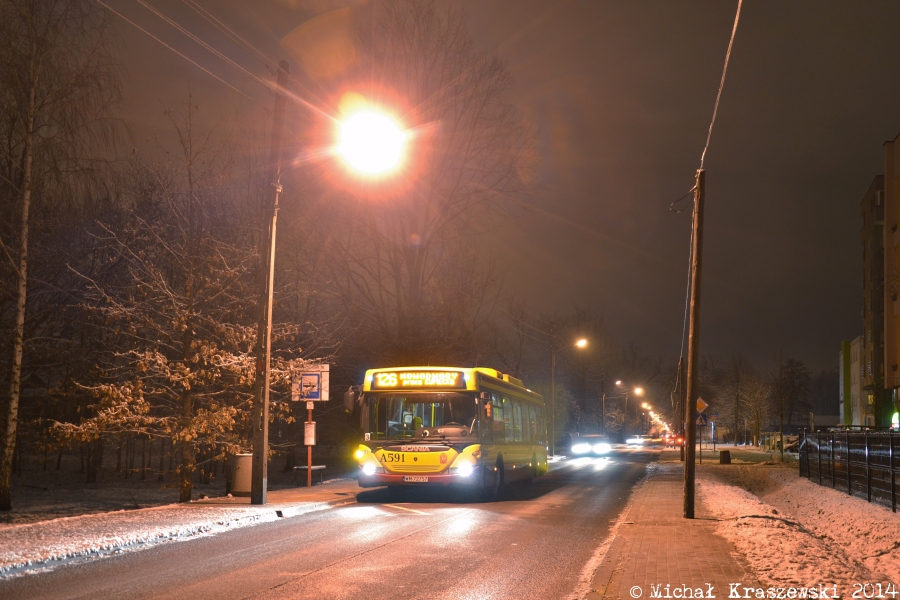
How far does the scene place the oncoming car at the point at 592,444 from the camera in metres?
59.3

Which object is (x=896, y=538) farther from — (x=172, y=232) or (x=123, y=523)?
(x=172, y=232)

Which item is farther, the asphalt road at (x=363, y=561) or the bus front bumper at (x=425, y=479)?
the bus front bumper at (x=425, y=479)

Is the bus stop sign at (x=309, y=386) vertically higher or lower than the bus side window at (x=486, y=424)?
higher

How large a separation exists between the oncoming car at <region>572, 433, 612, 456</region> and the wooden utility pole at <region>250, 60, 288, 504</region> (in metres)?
44.9

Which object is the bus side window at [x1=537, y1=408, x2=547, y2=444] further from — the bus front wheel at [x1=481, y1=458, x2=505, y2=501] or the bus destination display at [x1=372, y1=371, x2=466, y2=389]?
the bus destination display at [x1=372, y1=371, x2=466, y2=389]

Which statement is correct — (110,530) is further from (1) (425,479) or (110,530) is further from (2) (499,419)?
(2) (499,419)

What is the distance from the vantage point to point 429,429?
63.8 feet

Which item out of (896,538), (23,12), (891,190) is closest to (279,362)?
(23,12)

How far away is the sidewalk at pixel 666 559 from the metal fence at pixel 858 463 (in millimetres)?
5394

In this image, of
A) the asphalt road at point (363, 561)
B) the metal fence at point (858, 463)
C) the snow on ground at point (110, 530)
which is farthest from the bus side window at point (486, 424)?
the metal fence at point (858, 463)

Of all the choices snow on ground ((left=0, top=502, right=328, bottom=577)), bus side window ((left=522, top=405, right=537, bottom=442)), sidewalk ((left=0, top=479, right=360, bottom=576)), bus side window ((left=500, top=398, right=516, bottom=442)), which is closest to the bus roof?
bus side window ((left=500, top=398, right=516, bottom=442))

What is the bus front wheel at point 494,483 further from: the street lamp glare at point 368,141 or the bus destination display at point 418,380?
the street lamp glare at point 368,141

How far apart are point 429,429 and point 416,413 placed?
1.73 feet

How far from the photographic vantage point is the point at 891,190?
44750 millimetres
